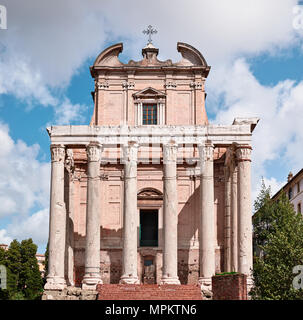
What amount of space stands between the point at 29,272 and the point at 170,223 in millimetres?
23090

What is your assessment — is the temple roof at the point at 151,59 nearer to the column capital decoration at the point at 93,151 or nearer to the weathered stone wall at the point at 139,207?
the weathered stone wall at the point at 139,207

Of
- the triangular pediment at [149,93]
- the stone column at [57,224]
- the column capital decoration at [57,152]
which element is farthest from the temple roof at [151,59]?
the stone column at [57,224]

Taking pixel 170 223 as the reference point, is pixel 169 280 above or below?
below

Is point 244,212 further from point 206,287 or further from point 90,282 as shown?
point 90,282

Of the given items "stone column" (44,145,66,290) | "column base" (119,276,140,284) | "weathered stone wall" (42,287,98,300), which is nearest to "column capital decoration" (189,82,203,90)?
"stone column" (44,145,66,290)

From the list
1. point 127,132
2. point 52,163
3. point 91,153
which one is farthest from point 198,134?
point 52,163

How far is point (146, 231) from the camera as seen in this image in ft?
149

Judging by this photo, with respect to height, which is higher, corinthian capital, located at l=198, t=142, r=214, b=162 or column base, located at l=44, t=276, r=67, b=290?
corinthian capital, located at l=198, t=142, r=214, b=162

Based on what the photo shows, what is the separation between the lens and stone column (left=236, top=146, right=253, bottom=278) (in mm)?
38188

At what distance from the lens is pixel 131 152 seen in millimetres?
40125

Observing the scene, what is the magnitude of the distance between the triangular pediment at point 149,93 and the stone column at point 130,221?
7213 mm

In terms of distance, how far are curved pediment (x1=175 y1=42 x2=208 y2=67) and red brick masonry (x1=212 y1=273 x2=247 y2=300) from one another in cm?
1849

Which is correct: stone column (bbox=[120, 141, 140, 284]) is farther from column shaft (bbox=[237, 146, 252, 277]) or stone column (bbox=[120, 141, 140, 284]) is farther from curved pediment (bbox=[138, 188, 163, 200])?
column shaft (bbox=[237, 146, 252, 277])

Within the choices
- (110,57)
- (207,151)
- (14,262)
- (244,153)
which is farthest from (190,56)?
(14,262)
